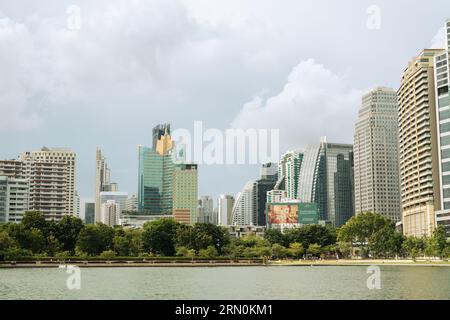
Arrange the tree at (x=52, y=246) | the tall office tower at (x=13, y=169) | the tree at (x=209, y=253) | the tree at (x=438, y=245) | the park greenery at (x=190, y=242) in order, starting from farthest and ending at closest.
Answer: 1. the tall office tower at (x=13, y=169)
2. the tree at (x=209, y=253)
3. the tree at (x=438, y=245)
4. the tree at (x=52, y=246)
5. the park greenery at (x=190, y=242)

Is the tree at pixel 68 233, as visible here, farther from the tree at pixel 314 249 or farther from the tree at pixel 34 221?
the tree at pixel 314 249

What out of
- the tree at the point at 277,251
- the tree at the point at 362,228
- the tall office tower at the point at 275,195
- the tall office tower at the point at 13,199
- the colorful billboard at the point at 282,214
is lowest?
the tree at the point at 277,251

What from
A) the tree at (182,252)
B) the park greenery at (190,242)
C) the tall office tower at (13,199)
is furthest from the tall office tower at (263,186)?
the tree at (182,252)

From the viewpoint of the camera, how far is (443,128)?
9719 centimetres

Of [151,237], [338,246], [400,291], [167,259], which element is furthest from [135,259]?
[400,291]

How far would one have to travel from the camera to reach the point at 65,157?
154 metres

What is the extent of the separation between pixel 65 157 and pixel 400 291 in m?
135

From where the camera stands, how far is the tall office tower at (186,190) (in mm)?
142750

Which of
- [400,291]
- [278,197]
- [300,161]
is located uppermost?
[300,161]

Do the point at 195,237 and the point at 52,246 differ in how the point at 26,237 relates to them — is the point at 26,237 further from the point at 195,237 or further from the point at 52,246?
the point at 195,237

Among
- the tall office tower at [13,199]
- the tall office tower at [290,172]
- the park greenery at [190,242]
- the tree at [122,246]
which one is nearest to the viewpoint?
the park greenery at [190,242]

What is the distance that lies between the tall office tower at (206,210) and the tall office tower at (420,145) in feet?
222
